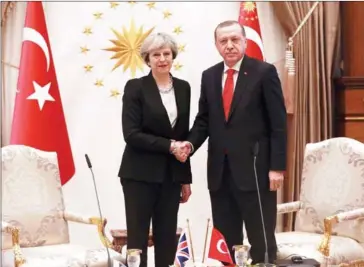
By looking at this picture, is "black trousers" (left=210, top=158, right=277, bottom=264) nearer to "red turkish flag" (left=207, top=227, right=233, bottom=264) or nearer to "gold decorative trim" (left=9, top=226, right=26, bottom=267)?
"red turkish flag" (left=207, top=227, right=233, bottom=264)

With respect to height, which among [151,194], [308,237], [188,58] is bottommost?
[308,237]

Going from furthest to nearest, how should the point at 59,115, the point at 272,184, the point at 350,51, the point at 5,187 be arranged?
the point at 350,51 < the point at 59,115 < the point at 5,187 < the point at 272,184

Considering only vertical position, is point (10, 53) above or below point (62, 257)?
above

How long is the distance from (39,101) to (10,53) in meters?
0.56

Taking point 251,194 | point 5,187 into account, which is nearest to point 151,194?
point 251,194

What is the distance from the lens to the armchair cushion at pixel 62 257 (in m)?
2.89

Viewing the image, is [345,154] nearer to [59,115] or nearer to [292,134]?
[292,134]

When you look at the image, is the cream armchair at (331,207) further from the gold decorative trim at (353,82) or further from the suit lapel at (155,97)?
the gold decorative trim at (353,82)

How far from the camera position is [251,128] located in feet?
9.36

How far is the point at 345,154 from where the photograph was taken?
11.0ft

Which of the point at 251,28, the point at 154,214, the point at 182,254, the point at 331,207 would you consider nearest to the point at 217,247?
the point at 182,254

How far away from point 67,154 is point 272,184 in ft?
6.07


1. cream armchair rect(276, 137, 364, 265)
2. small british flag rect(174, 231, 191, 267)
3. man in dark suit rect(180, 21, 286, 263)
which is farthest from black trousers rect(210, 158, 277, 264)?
small british flag rect(174, 231, 191, 267)

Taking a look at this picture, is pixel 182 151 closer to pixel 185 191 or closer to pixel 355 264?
pixel 185 191
